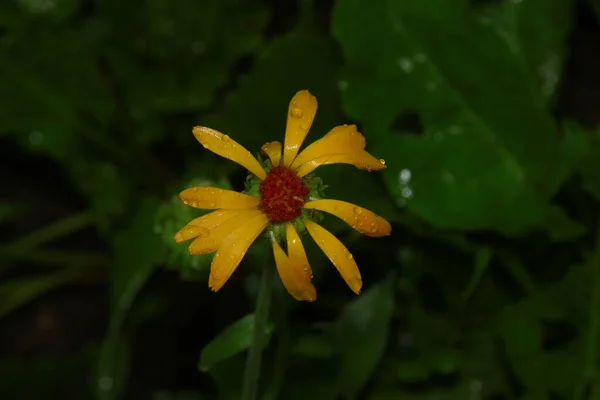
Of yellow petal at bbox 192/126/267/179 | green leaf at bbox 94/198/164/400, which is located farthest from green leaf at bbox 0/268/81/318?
yellow petal at bbox 192/126/267/179

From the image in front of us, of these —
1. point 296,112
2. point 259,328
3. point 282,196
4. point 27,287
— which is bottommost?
point 259,328

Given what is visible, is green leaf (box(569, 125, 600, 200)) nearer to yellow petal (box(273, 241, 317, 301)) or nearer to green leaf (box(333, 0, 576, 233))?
green leaf (box(333, 0, 576, 233))

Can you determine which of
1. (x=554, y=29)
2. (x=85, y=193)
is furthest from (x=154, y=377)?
(x=554, y=29)

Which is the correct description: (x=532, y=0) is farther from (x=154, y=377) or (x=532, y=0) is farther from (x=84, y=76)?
(x=154, y=377)

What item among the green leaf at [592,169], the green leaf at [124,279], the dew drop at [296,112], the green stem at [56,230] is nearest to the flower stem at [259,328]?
the dew drop at [296,112]

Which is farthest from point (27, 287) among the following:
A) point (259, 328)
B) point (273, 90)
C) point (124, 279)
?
point (259, 328)

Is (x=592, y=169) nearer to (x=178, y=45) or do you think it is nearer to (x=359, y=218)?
(x=359, y=218)

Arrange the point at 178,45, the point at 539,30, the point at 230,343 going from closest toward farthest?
the point at 230,343, the point at 539,30, the point at 178,45
